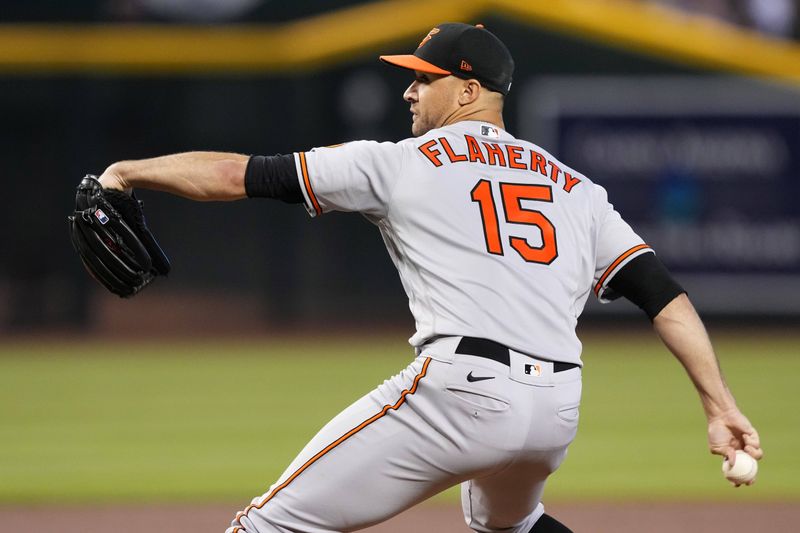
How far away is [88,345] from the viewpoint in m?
14.3

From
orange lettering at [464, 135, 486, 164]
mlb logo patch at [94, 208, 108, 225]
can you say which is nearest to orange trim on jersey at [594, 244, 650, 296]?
orange lettering at [464, 135, 486, 164]

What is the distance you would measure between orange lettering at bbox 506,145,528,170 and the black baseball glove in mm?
990

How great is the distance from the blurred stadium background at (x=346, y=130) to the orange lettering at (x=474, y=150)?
35.6 feet

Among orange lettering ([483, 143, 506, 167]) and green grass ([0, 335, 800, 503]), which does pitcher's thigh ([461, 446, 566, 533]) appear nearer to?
orange lettering ([483, 143, 506, 167])

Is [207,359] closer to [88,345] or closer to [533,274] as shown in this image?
[88,345]

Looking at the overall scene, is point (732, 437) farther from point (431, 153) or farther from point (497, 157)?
point (431, 153)

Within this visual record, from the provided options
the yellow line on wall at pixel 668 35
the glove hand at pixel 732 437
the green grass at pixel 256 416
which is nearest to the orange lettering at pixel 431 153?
the glove hand at pixel 732 437

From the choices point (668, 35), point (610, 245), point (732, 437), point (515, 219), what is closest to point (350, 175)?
point (515, 219)

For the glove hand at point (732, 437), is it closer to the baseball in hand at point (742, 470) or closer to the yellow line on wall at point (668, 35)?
the baseball in hand at point (742, 470)

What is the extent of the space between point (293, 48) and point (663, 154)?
187 inches

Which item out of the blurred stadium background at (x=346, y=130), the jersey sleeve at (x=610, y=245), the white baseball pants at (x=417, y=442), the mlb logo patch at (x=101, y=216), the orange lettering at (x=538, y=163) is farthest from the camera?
the blurred stadium background at (x=346, y=130)

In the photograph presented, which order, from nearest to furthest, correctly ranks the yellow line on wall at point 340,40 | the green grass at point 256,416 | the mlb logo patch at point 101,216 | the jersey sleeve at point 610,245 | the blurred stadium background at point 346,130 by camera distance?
the mlb logo patch at point 101,216, the jersey sleeve at point 610,245, the green grass at point 256,416, the blurred stadium background at point 346,130, the yellow line on wall at point 340,40

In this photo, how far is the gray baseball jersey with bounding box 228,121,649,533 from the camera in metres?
3.21

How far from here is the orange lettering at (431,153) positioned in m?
3.35
